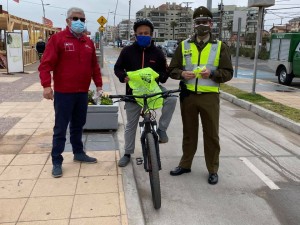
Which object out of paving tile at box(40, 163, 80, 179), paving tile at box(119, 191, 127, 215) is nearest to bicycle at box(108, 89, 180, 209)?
paving tile at box(119, 191, 127, 215)

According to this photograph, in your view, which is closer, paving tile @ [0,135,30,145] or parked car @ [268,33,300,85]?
paving tile @ [0,135,30,145]

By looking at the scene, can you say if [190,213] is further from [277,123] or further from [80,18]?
[277,123]

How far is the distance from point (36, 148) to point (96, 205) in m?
2.20

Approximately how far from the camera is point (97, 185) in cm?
400

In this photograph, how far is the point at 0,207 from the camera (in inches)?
137

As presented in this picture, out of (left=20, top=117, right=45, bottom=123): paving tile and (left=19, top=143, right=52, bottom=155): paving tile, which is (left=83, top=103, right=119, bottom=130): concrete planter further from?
(left=20, top=117, right=45, bottom=123): paving tile

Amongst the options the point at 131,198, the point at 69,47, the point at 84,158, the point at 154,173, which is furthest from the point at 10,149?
the point at 154,173

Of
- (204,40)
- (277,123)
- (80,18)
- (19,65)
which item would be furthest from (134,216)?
(19,65)

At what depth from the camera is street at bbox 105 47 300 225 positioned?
3551 mm

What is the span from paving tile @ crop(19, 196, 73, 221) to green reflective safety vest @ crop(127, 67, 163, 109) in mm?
1331

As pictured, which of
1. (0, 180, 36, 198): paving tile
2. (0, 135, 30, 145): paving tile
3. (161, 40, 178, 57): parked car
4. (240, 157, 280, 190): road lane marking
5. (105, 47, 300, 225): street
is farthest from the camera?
(161, 40, 178, 57): parked car

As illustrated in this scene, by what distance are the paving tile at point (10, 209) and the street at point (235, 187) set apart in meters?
1.07

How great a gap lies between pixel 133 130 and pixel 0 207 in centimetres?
185

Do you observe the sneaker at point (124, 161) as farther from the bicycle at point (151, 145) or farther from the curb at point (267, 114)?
the curb at point (267, 114)
